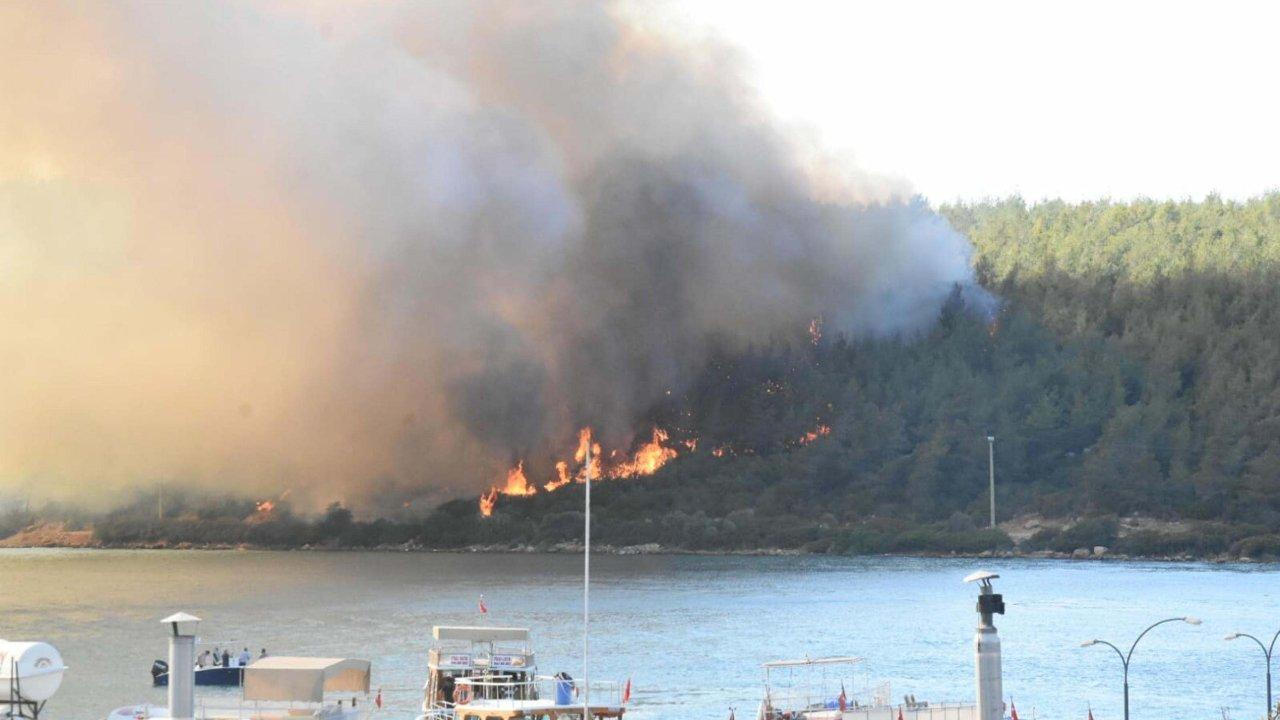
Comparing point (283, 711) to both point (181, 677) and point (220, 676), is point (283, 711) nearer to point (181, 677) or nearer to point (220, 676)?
point (181, 677)

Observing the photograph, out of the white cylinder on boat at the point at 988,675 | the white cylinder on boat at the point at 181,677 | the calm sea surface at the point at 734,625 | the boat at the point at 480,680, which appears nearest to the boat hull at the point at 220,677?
the calm sea surface at the point at 734,625

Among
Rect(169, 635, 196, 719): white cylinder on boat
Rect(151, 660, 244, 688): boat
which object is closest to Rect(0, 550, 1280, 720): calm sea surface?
Rect(151, 660, 244, 688): boat

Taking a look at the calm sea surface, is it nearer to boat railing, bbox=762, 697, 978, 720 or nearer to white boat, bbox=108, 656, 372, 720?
boat railing, bbox=762, 697, 978, 720

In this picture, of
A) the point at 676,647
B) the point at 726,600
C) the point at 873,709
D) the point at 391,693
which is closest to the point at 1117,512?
the point at 726,600

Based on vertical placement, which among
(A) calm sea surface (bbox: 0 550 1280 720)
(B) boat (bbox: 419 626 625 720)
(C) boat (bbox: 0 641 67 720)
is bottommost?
(A) calm sea surface (bbox: 0 550 1280 720)

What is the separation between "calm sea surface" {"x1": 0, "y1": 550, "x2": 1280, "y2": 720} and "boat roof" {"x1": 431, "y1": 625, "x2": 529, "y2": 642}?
1273 centimetres

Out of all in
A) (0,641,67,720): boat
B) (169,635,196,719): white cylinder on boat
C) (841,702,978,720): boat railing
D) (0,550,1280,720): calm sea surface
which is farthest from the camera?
(0,550,1280,720): calm sea surface

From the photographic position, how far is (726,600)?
475ft

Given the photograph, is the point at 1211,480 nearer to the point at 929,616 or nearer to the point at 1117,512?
the point at 1117,512

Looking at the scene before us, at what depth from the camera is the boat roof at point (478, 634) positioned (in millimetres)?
53094

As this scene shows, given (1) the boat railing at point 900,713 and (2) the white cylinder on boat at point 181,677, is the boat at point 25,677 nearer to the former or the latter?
(2) the white cylinder on boat at point 181,677

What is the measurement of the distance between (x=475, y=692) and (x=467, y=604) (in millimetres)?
88206

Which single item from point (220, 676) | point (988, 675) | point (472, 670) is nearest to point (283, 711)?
point (472, 670)

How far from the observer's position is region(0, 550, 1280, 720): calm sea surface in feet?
258
